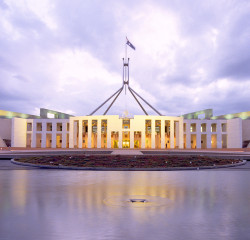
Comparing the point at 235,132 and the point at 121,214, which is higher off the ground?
the point at 235,132

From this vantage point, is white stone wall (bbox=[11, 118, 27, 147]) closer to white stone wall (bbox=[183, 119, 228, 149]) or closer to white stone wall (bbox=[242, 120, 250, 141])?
white stone wall (bbox=[183, 119, 228, 149])

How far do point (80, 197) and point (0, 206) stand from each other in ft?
8.13

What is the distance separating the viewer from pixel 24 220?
6297 millimetres


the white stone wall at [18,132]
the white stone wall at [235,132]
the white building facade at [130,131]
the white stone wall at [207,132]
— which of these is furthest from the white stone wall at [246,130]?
the white stone wall at [18,132]

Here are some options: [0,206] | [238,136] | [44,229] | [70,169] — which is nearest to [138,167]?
[70,169]

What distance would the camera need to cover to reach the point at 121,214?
6785 mm

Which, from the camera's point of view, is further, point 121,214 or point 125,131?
point 125,131

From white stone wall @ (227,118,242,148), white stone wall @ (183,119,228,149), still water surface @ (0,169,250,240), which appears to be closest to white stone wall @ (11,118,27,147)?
white stone wall @ (183,119,228,149)

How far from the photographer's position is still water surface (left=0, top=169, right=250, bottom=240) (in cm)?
542

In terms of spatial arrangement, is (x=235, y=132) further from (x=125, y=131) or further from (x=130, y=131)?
(x=125, y=131)

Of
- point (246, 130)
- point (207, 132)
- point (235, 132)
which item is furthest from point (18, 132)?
point (246, 130)

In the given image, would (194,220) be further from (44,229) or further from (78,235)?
(44,229)

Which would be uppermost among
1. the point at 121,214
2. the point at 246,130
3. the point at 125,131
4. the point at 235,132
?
the point at 246,130

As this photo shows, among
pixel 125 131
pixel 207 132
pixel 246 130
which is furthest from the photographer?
pixel 246 130
